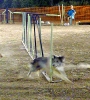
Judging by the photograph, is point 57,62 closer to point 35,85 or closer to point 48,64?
point 48,64

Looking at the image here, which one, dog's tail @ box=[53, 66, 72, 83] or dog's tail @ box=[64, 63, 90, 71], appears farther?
dog's tail @ box=[64, 63, 90, 71]

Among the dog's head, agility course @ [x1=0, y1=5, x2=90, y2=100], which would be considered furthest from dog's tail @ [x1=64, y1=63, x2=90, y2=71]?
the dog's head

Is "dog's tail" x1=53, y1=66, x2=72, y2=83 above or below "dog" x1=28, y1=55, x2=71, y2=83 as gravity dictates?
below

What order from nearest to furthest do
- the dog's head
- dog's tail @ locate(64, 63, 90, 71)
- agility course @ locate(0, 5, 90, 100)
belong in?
agility course @ locate(0, 5, 90, 100), the dog's head, dog's tail @ locate(64, 63, 90, 71)

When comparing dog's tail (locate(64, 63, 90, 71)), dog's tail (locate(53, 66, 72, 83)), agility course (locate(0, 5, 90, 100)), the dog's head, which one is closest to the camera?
agility course (locate(0, 5, 90, 100))

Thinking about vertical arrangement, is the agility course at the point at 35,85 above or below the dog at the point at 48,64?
below

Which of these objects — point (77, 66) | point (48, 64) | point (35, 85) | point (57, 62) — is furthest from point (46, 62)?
point (77, 66)

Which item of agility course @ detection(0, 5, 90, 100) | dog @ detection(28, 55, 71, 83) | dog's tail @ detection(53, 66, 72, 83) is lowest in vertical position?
agility course @ detection(0, 5, 90, 100)

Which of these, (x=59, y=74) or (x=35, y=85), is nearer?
(x=35, y=85)

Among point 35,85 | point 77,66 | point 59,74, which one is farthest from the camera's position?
point 77,66

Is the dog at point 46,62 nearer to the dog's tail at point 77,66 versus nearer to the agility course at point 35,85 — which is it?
the agility course at point 35,85

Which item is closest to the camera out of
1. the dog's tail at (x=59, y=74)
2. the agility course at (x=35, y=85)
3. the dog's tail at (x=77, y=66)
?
the agility course at (x=35, y=85)

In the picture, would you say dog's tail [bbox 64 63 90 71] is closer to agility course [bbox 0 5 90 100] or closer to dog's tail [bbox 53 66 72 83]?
agility course [bbox 0 5 90 100]

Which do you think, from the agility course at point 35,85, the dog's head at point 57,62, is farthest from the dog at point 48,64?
the agility course at point 35,85
